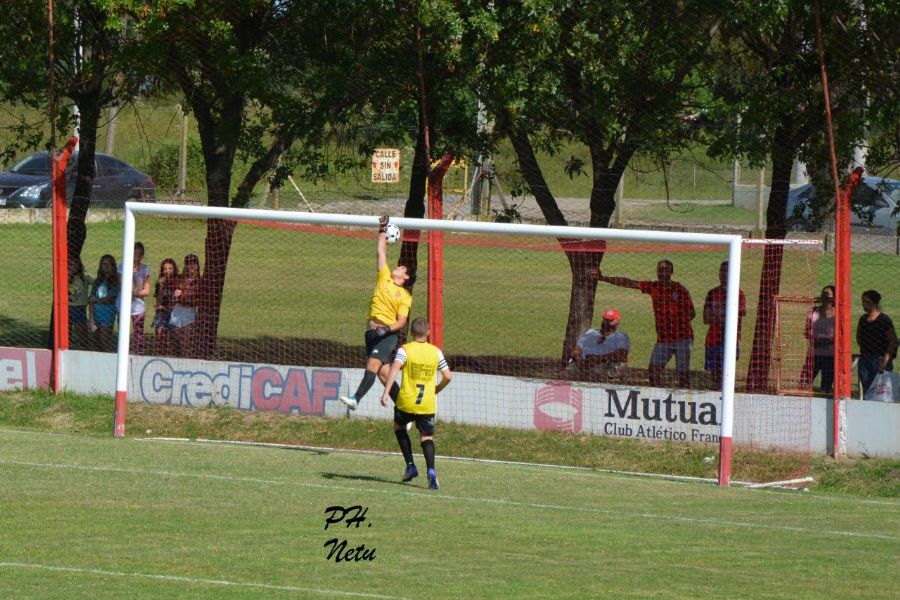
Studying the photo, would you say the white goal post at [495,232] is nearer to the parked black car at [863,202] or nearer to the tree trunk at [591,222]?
the tree trunk at [591,222]

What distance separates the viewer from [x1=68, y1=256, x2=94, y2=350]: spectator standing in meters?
17.2

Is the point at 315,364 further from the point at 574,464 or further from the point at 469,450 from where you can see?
the point at 574,464

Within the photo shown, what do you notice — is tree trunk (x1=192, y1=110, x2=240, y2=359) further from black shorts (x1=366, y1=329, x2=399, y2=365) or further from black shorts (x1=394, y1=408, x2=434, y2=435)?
black shorts (x1=394, y1=408, x2=434, y2=435)

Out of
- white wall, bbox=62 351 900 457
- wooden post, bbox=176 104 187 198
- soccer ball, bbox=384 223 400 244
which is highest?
wooden post, bbox=176 104 187 198

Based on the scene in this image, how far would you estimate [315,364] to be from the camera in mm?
17562

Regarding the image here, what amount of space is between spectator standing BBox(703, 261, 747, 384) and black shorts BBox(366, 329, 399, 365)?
158 inches

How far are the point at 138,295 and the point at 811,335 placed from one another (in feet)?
28.4

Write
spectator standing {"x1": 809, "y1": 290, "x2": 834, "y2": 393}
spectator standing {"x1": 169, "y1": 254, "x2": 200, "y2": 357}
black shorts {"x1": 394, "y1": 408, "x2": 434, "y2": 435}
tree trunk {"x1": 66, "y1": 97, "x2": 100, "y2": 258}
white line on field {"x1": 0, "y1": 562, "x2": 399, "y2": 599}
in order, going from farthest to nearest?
tree trunk {"x1": 66, "y1": 97, "x2": 100, "y2": 258} → spectator standing {"x1": 169, "y1": 254, "x2": 200, "y2": 357} → spectator standing {"x1": 809, "y1": 290, "x2": 834, "y2": 393} → black shorts {"x1": 394, "y1": 408, "x2": 434, "y2": 435} → white line on field {"x1": 0, "y1": 562, "x2": 399, "y2": 599}

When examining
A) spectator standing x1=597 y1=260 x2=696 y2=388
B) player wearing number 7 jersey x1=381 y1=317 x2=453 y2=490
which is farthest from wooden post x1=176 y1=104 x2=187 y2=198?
player wearing number 7 jersey x1=381 y1=317 x2=453 y2=490

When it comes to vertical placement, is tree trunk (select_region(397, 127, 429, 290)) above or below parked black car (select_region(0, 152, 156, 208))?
below

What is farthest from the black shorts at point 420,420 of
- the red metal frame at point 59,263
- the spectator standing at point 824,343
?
the red metal frame at point 59,263

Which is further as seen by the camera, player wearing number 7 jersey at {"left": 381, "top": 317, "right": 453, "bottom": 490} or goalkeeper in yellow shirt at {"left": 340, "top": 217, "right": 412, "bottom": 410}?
goalkeeper in yellow shirt at {"left": 340, "top": 217, "right": 412, "bottom": 410}

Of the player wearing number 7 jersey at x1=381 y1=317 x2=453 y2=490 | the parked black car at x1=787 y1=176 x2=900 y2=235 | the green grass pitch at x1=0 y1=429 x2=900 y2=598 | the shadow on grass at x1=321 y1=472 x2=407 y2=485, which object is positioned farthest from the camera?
the parked black car at x1=787 y1=176 x2=900 y2=235

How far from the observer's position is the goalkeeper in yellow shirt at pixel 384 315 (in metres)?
12.9
